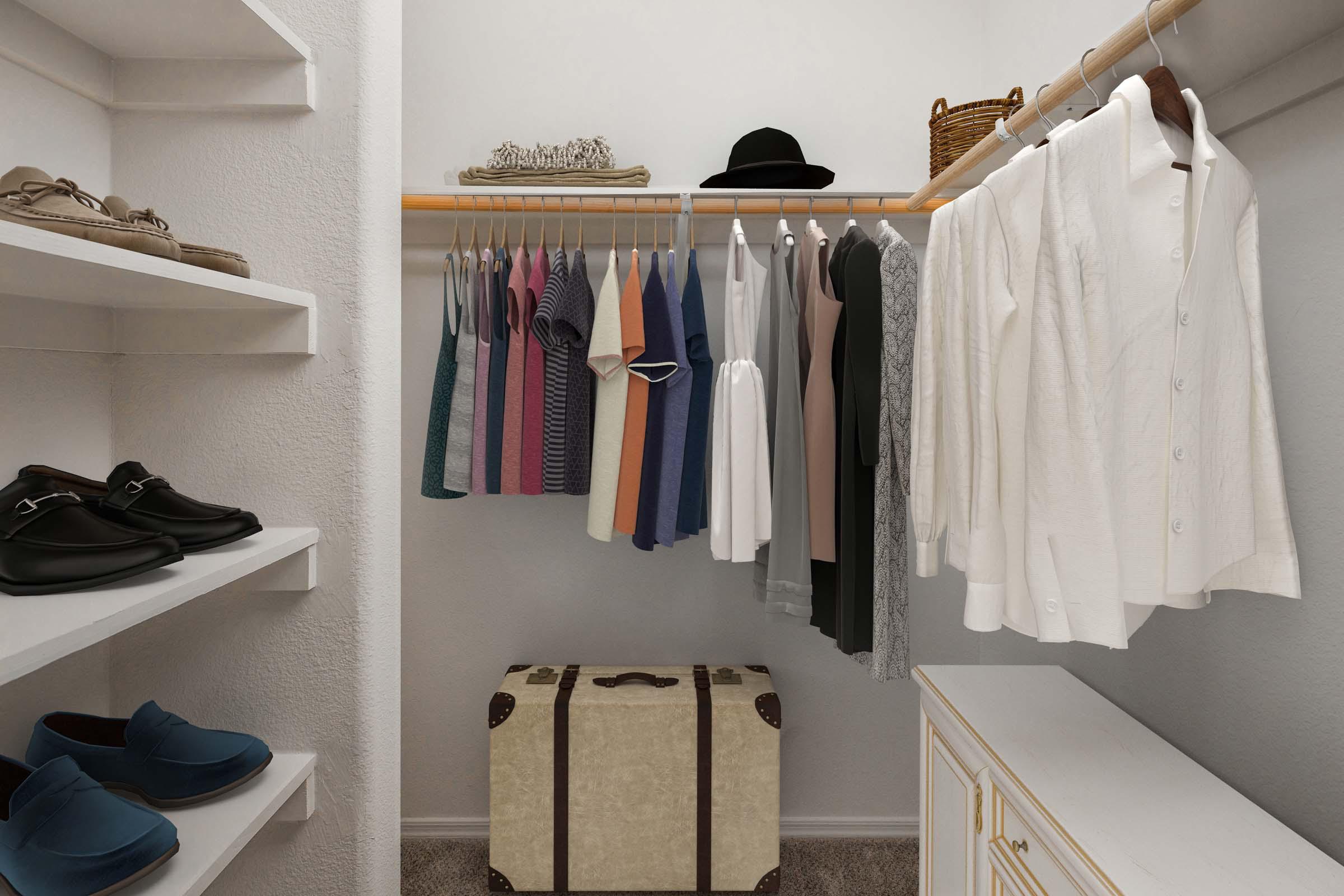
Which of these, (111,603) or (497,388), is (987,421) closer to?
(111,603)

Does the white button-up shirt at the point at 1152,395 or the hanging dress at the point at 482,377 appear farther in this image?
the hanging dress at the point at 482,377

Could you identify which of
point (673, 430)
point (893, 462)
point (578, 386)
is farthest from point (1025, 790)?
point (578, 386)

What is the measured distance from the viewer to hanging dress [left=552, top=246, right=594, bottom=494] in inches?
73.9

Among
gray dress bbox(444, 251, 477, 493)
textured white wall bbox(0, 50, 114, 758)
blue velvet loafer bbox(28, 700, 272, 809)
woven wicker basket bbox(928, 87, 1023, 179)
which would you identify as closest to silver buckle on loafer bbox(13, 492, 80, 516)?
textured white wall bbox(0, 50, 114, 758)

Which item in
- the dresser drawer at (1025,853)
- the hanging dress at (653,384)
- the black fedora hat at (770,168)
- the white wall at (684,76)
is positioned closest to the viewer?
the dresser drawer at (1025,853)

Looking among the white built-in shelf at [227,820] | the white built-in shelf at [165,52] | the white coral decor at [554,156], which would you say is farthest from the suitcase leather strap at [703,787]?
the white built-in shelf at [165,52]

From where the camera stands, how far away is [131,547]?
82 centimetres

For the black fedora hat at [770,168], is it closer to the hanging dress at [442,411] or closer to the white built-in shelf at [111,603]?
the hanging dress at [442,411]

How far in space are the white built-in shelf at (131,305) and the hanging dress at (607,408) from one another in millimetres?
807

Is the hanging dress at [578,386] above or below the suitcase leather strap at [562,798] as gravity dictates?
above

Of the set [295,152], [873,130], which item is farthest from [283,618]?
[873,130]

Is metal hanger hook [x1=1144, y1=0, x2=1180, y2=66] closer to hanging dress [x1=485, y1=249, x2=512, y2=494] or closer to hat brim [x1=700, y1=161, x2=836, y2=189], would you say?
hat brim [x1=700, y1=161, x2=836, y2=189]

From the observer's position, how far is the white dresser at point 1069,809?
875 millimetres

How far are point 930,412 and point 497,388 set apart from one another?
1.15m
